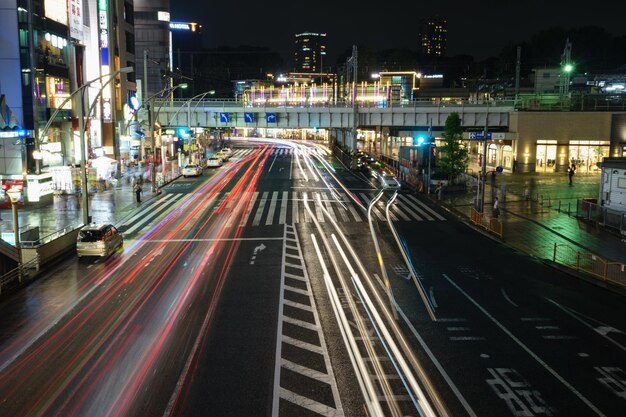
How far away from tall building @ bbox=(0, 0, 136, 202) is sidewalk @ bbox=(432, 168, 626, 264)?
23.0 m

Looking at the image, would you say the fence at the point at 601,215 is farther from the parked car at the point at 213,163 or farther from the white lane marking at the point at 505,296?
the parked car at the point at 213,163

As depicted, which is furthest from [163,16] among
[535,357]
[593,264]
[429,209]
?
[535,357]

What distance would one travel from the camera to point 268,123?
221 ft

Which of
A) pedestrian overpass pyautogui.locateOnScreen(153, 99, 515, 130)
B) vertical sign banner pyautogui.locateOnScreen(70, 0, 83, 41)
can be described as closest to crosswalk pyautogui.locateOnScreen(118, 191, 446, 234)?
vertical sign banner pyautogui.locateOnScreen(70, 0, 83, 41)

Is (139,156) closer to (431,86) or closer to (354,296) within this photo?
(354,296)

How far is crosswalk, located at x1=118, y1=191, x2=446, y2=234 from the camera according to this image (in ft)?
113

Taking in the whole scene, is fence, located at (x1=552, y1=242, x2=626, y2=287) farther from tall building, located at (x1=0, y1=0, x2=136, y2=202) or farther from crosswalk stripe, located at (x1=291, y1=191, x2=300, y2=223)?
tall building, located at (x1=0, y1=0, x2=136, y2=202)

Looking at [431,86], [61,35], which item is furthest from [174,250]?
[431,86]

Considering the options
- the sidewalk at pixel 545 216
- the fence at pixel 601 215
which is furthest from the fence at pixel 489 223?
the fence at pixel 601 215

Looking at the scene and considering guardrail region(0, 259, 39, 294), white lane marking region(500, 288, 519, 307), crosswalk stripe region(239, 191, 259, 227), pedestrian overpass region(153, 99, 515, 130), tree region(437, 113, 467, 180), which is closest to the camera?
white lane marking region(500, 288, 519, 307)

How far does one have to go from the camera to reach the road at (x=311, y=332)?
39.1ft

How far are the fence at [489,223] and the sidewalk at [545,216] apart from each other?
18.1 inches

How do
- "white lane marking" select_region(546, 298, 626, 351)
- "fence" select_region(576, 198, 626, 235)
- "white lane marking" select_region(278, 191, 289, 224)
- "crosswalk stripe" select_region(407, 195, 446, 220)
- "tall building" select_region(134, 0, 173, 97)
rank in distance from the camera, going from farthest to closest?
"tall building" select_region(134, 0, 173, 97)
"crosswalk stripe" select_region(407, 195, 446, 220)
"white lane marking" select_region(278, 191, 289, 224)
"fence" select_region(576, 198, 626, 235)
"white lane marking" select_region(546, 298, 626, 351)

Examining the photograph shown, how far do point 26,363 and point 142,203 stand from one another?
95.8ft
